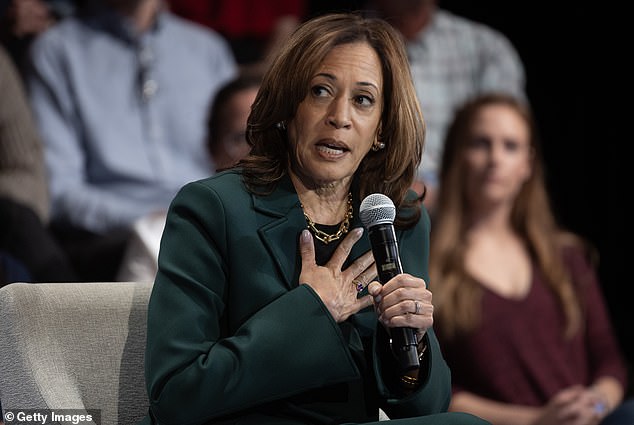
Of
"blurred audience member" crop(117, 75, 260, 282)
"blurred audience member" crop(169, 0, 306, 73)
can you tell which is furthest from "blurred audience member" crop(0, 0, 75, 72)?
"blurred audience member" crop(117, 75, 260, 282)

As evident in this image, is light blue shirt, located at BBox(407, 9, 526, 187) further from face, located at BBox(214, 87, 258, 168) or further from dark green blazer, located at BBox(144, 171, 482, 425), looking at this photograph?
dark green blazer, located at BBox(144, 171, 482, 425)

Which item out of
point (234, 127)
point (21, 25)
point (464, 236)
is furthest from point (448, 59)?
point (21, 25)

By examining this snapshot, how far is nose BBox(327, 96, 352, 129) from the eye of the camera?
1.70 meters

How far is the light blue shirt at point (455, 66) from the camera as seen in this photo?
4.03 metres

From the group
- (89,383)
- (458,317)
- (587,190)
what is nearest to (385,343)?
(89,383)

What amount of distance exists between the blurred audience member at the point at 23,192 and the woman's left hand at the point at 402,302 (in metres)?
1.60

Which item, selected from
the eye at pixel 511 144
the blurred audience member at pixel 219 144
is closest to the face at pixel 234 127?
the blurred audience member at pixel 219 144

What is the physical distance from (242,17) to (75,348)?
8.47 feet

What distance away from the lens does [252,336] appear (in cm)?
160

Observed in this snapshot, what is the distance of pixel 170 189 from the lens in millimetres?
3615

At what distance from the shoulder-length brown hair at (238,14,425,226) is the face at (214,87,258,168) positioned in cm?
131

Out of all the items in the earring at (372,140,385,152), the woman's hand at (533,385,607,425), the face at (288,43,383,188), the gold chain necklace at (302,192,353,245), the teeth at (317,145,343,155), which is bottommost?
the woman's hand at (533,385,607,425)

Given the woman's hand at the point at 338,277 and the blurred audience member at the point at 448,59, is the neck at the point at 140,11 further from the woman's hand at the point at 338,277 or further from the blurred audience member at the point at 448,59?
the woman's hand at the point at 338,277

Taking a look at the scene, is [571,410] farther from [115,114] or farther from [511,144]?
[115,114]
